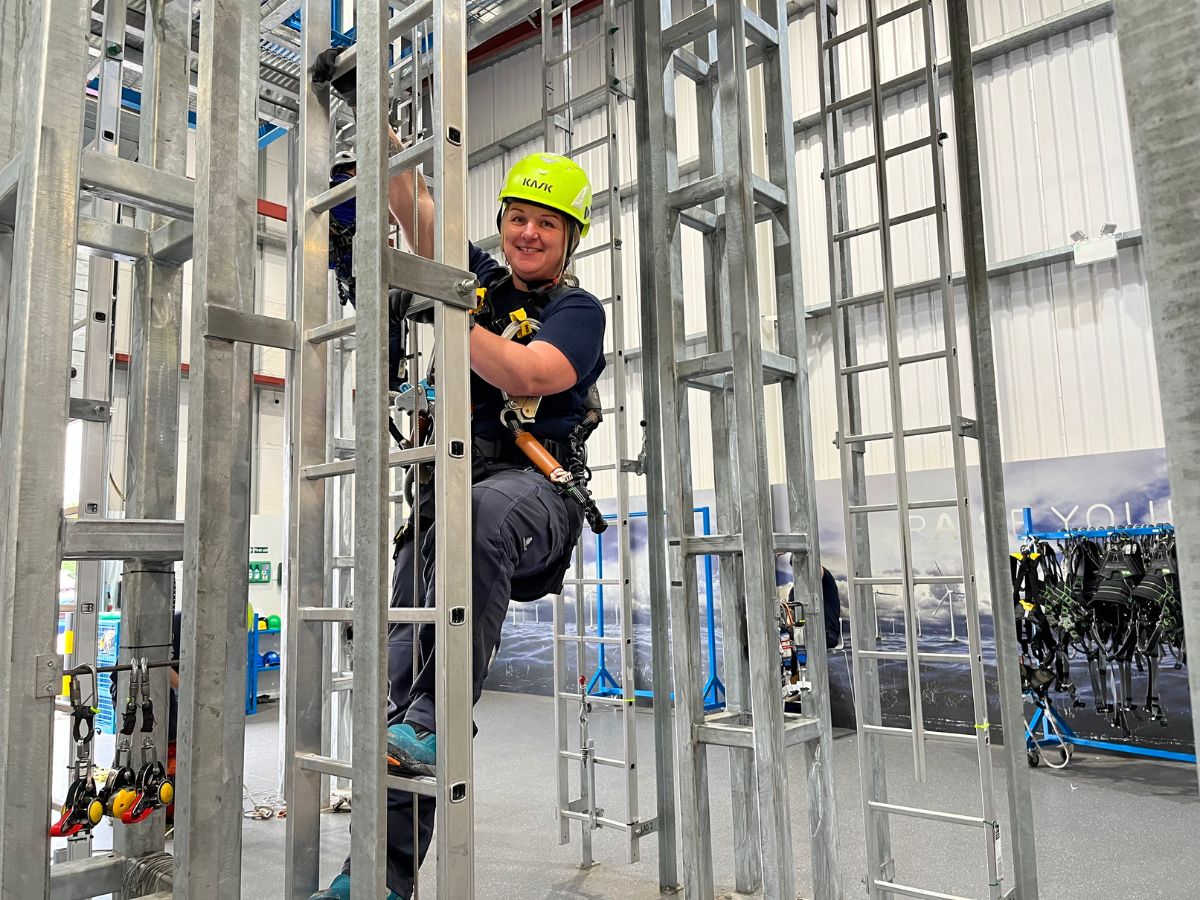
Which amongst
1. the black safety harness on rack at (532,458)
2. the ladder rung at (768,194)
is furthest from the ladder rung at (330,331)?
the ladder rung at (768,194)

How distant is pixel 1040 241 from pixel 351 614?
9995mm

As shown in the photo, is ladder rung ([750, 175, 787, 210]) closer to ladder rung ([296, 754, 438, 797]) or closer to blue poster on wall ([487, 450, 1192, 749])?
ladder rung ([296, 754, 438, 797])

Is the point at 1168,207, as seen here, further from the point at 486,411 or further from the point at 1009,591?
the point at 1009,591

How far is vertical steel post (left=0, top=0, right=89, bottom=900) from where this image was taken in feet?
7.00

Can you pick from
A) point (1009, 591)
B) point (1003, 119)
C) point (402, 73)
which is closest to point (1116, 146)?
point (1003, 119)

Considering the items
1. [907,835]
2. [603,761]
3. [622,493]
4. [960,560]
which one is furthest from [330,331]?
Result: [960,560]

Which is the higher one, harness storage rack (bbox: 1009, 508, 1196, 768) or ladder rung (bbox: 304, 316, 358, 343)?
ladder rung (bbox: 304, 316, 358, 343)

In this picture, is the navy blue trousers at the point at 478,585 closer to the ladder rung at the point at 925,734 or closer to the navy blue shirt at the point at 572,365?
the navy blue shirt at the point at 572,365

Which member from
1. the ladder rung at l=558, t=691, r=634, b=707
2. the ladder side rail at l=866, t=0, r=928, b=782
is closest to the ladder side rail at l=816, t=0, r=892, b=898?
the ladder side rail at l=866, t=0, r=928, b=782

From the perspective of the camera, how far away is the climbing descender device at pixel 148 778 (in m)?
2.62

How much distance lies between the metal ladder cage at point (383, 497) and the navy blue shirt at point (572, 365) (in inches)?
27.7

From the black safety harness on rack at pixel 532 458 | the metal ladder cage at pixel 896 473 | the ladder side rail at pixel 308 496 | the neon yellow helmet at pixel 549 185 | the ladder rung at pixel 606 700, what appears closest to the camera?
the ladder side rail at pixel 308 496

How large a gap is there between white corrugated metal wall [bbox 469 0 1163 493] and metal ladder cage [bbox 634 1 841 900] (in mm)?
6629

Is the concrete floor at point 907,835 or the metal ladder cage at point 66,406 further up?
the metal ladder cage at point 66,406
